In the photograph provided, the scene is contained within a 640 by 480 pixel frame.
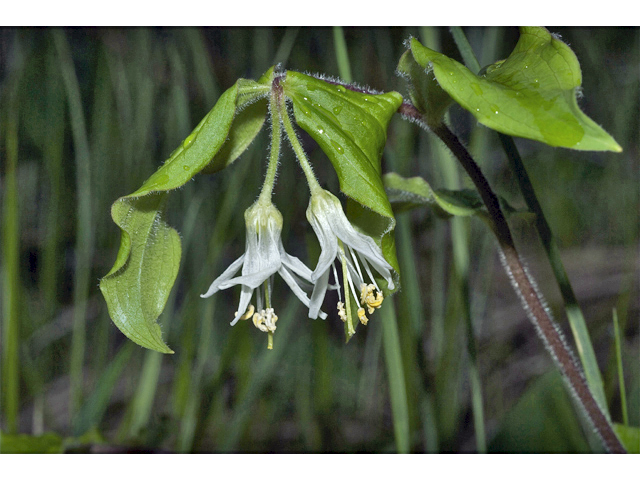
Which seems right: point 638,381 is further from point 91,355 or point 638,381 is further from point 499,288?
point 91,355

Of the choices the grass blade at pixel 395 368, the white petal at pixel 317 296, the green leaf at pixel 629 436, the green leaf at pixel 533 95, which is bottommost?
the green leaf at pixel 629 436

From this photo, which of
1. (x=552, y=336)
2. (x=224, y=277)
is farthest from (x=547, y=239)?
(x=224, y=277)

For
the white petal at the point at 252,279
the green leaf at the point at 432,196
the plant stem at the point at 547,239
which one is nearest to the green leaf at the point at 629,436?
the plant stem at the point at 547,239

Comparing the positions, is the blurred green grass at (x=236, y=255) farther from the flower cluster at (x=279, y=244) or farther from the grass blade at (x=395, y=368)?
the flower cluster at (x=279, y=244)

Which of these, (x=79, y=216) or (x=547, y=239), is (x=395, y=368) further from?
(x=79, y=216)
